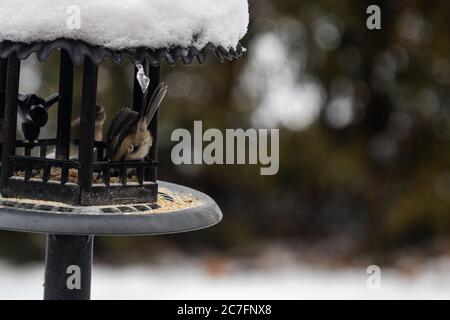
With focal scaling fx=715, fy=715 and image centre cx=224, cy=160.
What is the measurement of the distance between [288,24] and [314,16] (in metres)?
0.16

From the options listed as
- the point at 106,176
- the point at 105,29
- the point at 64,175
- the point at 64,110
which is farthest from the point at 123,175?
the point at 105,29

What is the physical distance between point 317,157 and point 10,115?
2.54 meters

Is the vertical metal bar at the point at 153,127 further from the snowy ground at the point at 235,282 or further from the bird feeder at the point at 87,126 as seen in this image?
the snowy ground at the point at 235,282

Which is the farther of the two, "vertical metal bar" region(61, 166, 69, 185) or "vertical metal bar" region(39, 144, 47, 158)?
"vertical metal bar" region(39, 144, 47, 158)

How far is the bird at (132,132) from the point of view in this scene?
1.92m

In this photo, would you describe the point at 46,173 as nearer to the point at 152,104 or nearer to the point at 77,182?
the point at 77,182

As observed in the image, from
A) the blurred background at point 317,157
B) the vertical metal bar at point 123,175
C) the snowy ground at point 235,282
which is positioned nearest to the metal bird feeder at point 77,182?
the vertical metal bar at point 123,175

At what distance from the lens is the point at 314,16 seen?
4.20 meters

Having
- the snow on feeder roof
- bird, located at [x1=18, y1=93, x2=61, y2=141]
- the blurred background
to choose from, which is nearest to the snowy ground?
the blurred background

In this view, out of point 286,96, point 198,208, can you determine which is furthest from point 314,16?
point 198,208

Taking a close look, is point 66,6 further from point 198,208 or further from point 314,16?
point 314,16

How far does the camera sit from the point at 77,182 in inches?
73.6

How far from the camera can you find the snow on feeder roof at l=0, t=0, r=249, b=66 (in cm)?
166

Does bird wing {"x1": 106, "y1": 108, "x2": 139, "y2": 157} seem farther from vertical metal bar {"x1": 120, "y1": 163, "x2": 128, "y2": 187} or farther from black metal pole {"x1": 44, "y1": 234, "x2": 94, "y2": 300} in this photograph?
black metal pole {"x1": 44, "y1": 234, "x2": 94, "y2": 300}
